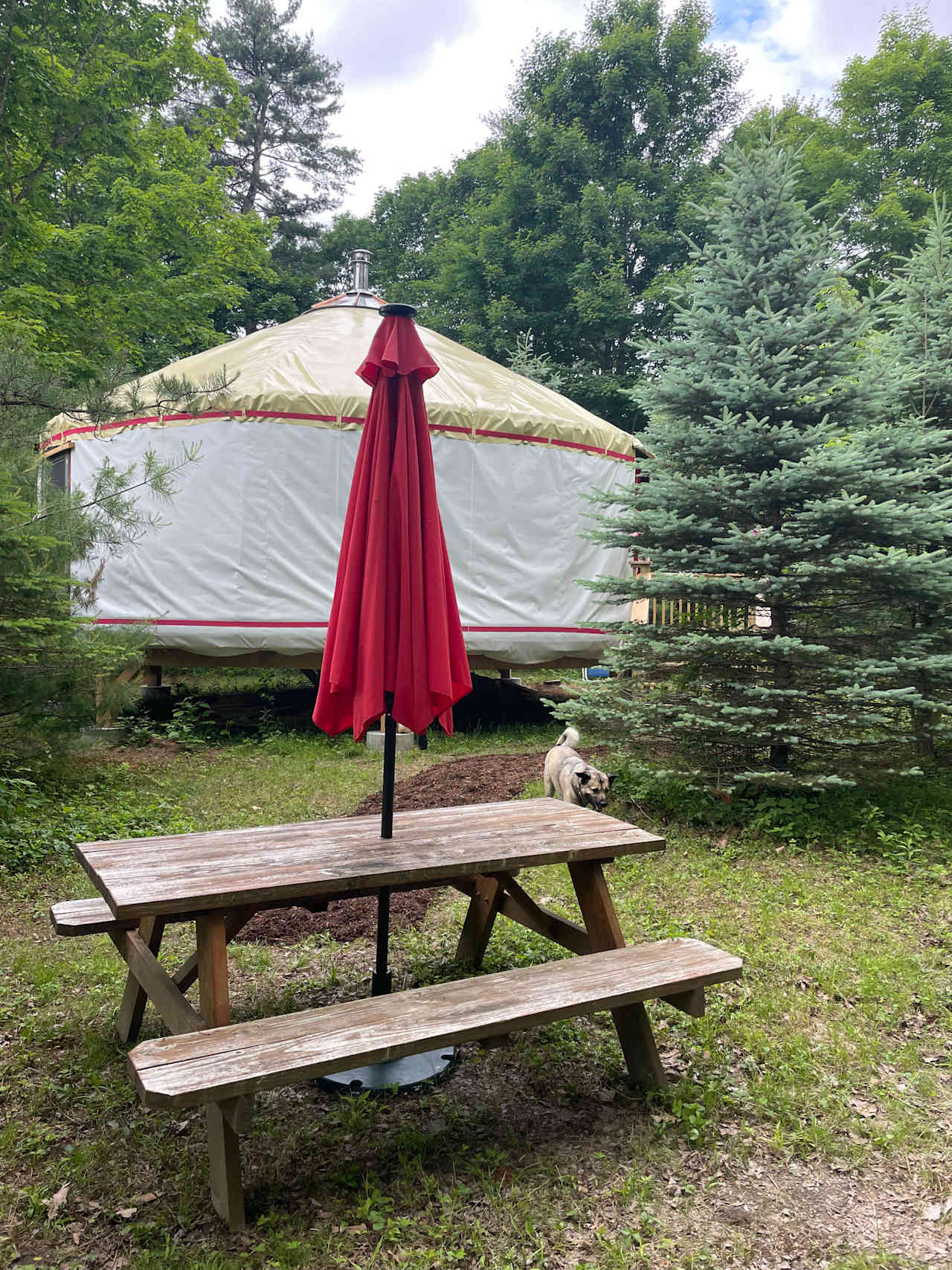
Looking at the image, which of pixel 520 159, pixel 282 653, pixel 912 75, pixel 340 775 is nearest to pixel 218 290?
pixel 282 653

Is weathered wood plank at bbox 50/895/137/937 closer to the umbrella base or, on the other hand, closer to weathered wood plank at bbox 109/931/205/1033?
weathered wood plank at bbox 109/931/205/1033

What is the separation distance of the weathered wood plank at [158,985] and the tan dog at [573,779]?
2.55 m

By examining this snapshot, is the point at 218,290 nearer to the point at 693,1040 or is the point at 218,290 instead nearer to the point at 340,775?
the point at 340,775

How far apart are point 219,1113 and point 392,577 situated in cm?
139

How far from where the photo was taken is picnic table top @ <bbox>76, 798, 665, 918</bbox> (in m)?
Result: 2.04

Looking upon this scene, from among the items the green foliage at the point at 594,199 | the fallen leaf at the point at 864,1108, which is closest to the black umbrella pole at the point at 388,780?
the fallen leaf at the point at 864,1108

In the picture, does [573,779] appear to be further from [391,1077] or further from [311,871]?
[311,871]

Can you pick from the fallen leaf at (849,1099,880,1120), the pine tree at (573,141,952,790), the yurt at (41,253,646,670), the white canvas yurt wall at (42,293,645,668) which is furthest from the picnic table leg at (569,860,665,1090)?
the yurt at (41,253,646,670)

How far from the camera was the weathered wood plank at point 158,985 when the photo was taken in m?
2.03

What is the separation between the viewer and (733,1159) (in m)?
2.20

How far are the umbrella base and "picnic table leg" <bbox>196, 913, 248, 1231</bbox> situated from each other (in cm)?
53

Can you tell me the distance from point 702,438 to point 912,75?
20070mm

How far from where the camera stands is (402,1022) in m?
1.92

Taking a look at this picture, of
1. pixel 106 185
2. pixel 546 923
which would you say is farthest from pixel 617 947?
pixel 106 185
